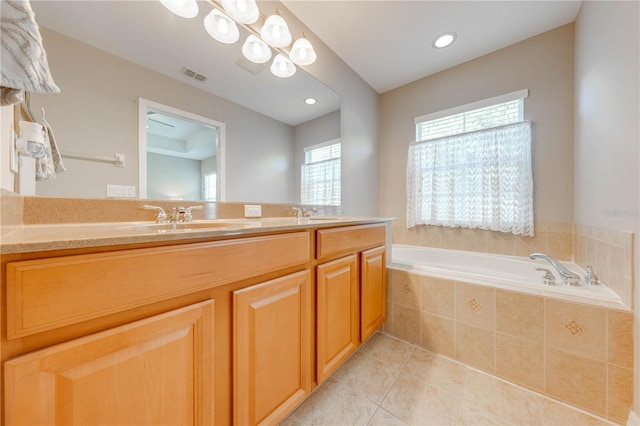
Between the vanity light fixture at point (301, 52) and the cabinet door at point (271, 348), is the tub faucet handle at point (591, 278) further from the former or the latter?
the vanity light fixture at point (301, 52)

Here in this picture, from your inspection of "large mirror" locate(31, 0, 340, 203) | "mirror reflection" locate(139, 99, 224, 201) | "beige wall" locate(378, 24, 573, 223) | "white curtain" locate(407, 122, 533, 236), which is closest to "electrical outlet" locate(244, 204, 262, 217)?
"large mirror" locate(31, 0, 340, 203)

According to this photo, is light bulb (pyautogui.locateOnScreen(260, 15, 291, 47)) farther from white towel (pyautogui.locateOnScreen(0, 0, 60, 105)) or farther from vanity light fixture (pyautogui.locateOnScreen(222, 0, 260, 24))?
white towel (pyautogui.locateOnScreen(0, 0, 60, 105))

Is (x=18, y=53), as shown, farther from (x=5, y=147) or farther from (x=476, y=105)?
(x=476, y=105)

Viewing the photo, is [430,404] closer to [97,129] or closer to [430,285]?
[430,285]

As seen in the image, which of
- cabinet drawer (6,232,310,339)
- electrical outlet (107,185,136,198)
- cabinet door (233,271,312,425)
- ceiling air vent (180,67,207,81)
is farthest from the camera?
ceiling air vent (180,67,207,81)

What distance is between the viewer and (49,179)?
0.83 m

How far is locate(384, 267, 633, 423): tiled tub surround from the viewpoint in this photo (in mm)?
1032

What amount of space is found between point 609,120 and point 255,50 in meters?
2.08

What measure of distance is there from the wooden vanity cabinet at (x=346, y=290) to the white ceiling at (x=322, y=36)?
106cm

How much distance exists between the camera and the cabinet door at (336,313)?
1.04m

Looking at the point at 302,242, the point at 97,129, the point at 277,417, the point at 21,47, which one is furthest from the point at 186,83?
the point at 277,417

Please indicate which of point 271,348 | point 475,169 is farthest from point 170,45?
point 475,169

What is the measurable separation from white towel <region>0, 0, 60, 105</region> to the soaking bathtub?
6.02 ft

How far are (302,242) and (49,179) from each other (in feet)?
3.13
